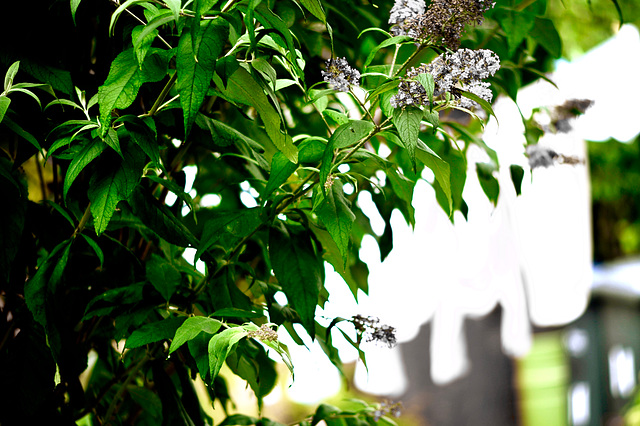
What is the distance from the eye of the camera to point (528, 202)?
8.30 feet

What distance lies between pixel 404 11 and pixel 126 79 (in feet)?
0.55

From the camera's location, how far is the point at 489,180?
563 millimetres

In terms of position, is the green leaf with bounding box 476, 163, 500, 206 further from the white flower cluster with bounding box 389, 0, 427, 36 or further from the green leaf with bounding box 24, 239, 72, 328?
the green leaf with bounding box 24, 239, 72, 328

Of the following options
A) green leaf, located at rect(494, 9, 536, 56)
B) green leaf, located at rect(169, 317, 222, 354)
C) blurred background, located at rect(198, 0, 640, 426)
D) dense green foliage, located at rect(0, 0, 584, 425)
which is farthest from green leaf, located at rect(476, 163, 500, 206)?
blurred background, located at rect(198, 0, 640, 426)

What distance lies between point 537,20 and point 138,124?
435mm

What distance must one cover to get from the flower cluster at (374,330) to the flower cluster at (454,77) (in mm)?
190

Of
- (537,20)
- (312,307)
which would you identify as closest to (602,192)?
(537,20)

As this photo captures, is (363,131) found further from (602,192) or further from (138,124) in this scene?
(602,192)

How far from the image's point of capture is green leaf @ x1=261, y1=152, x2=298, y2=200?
0.38 meters

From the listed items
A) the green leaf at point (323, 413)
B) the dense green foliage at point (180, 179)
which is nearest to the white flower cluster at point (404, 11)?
the dense green foliage at point (180, 179)

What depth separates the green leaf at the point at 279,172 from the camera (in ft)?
1.25

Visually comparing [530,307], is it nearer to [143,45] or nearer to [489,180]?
[489,180]

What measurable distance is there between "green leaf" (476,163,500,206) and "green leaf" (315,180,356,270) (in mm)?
227

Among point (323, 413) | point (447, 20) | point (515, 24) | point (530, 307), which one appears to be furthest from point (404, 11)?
point (530, 307)
